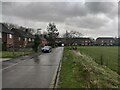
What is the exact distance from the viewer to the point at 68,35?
367 feet

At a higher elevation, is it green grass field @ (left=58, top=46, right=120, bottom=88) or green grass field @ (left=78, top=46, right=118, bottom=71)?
green grass field @ (left=58, top=46, right=120, bottom=88)

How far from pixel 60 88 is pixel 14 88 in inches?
88.1

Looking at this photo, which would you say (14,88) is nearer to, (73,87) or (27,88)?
(27,88)

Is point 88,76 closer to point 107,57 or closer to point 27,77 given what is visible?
point 27,77

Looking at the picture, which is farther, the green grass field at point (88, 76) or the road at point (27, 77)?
the road at point (27, 77)

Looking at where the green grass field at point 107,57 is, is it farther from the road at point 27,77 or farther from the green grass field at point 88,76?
the road at point 27,77

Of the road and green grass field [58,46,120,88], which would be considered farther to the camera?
the road

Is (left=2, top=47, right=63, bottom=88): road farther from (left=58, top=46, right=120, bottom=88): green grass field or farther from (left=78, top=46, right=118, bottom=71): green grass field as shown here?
(left=78, top=46, right=118, bottom=71): green grass field

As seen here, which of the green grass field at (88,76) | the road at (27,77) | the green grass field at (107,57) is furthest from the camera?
the green grass field at (107,57)

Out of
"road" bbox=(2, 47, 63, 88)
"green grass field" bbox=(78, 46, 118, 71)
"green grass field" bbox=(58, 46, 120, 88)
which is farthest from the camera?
"green grass field" bbox=(78, 46, 118, 71)

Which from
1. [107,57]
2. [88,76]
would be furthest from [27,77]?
[107,57]

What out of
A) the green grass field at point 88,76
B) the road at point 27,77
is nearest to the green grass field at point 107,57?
the green grass field at point 88,76

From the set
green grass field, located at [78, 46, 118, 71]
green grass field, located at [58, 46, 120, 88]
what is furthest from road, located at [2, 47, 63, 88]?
green grass field, located at [78, 46, 118, 71]

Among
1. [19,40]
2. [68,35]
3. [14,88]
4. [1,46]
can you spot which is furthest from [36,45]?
[68,35]
